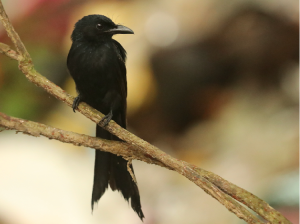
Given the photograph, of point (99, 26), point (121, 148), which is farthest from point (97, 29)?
point (121, 148)

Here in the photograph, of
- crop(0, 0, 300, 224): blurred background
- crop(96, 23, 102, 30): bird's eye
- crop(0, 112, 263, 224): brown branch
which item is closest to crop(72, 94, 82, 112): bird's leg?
crop(0, 112, 263, 224): brown branch

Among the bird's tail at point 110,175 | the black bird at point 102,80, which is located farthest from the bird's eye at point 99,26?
the bird's tail at point 110,175

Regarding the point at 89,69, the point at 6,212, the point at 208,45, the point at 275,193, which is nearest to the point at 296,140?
the point at 275,193

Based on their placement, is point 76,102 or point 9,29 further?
point 76,102

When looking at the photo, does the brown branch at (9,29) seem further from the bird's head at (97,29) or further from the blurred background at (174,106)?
the blurred background at (174,106)

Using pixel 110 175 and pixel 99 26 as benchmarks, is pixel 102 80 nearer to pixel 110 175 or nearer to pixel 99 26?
pixel 99 26


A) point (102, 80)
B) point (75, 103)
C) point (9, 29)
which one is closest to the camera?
point (9, 29)
